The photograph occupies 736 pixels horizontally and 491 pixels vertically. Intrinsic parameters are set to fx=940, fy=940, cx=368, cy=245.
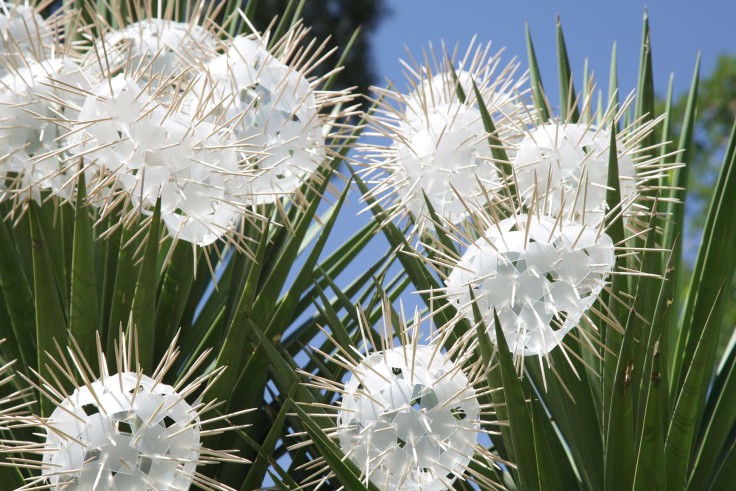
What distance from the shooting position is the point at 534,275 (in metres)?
0.86

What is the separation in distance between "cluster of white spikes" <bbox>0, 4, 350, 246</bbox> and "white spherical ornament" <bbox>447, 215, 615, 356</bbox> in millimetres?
272

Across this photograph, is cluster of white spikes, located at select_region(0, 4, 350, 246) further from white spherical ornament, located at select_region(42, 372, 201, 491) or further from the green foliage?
white spherical ornament, located at select_region(42, 372, 201, 491)

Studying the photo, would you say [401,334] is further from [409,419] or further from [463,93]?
[463,93]

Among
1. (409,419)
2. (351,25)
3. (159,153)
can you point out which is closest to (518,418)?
(409,419)

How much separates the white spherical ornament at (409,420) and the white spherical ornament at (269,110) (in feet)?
0.94

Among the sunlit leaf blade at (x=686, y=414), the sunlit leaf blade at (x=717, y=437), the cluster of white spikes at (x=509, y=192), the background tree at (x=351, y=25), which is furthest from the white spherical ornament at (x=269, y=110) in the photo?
the background tree at (x=351, y=25)

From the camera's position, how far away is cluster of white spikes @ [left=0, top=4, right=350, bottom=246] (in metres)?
0.97

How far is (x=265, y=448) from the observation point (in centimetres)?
116

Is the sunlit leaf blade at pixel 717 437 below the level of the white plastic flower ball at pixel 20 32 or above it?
below

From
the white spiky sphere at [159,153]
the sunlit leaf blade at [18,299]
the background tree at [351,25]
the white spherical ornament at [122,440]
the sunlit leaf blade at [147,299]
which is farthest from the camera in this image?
the background tree at [351,25]

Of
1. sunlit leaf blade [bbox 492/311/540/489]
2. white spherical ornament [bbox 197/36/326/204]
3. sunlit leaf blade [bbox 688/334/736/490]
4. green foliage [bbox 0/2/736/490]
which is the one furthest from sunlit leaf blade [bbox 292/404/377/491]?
sunlit leaf blade [bbox 688/334/736/490]

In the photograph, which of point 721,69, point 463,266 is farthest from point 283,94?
point 721,69

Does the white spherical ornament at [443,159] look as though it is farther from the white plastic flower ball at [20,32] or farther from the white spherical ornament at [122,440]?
the white plastic flower ball at [20,32]

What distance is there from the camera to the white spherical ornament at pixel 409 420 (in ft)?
2.88
